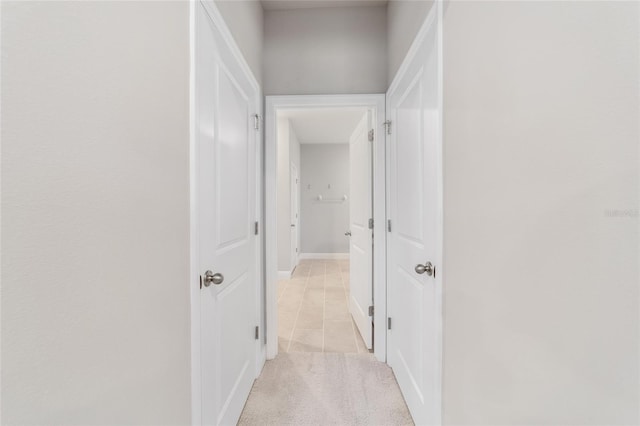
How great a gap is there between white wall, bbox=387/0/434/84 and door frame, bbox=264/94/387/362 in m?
0.29

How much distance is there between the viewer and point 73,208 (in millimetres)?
576

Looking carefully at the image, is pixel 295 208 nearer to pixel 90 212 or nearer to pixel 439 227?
pixel 439 227

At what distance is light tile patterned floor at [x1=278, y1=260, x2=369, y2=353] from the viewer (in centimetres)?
250

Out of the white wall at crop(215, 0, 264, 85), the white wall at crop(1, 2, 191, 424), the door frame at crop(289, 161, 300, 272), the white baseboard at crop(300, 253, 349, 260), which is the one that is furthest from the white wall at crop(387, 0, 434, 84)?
the white baseboard at crop(300, 253, 349, 260)

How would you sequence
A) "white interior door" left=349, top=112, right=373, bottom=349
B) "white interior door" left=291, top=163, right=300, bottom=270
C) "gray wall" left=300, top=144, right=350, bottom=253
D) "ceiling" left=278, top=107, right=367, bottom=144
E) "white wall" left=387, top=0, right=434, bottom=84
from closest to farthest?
1. "white wall" left=387, top=0, right=434, bottom=84
2. "white interior door" left=349, top=112, right=373, bottom=349
3. "ceiling" left=278, top=107, right=367, bottom=144
4. "white interior door" left=291, top=163, right=300, bottom=270
5. "gray wall" left=300, top=144, right=350, bottom=253

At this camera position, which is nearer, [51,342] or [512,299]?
[51,342]

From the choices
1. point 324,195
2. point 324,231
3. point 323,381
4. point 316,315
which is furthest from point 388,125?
point 324,231

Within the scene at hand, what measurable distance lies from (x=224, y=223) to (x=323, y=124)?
4193 millimetres

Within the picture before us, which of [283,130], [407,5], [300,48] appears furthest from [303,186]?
[407,5]

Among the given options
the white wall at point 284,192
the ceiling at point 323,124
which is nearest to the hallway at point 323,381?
the white wall at point 284,192

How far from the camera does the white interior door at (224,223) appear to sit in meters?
1.18

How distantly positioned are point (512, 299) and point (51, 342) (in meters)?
1.06

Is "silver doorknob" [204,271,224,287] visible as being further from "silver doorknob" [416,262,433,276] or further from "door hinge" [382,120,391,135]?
"door hinge" [382,120,391,135]

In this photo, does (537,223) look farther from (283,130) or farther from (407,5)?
(283,130)
